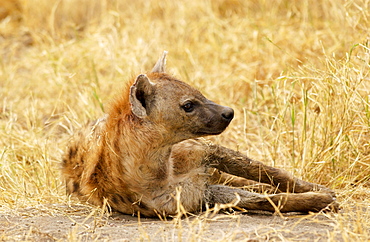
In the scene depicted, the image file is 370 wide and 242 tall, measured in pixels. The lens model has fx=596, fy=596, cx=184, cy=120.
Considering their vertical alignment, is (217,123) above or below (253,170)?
above

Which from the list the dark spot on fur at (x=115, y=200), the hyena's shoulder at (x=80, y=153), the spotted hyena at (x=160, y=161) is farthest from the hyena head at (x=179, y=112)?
the dark spot on fur at (x=115, y=200)

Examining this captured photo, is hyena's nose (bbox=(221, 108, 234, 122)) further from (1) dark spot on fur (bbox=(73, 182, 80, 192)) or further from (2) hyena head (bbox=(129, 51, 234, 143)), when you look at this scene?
(1) dark spot on fur (bbox=(73, 182, 80, 192))

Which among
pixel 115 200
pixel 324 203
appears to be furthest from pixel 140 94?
pixel 324 203

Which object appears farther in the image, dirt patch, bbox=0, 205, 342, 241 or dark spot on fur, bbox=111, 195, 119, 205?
dark spot on fur, bbox=111, 195, 119, 205

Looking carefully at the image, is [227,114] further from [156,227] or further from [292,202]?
[156,227]

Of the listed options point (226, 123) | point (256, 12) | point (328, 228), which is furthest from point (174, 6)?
point (328, 228)

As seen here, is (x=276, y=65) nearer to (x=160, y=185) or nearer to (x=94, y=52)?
(x=94, y=52)

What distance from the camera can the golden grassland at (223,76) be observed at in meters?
4.28

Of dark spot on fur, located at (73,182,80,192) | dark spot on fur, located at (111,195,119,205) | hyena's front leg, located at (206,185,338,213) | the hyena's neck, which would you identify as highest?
the hyena's neck

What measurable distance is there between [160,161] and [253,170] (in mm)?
691

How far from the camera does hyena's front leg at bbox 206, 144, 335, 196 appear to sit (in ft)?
12.9

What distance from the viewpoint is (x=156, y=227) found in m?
3.38

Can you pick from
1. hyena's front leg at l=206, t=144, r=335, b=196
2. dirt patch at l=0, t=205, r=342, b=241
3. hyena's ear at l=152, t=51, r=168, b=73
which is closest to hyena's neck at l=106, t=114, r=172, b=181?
dirt patch at l=0, t=205, r=342, b=241

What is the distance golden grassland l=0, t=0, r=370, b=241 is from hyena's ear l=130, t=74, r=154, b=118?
994 mm
